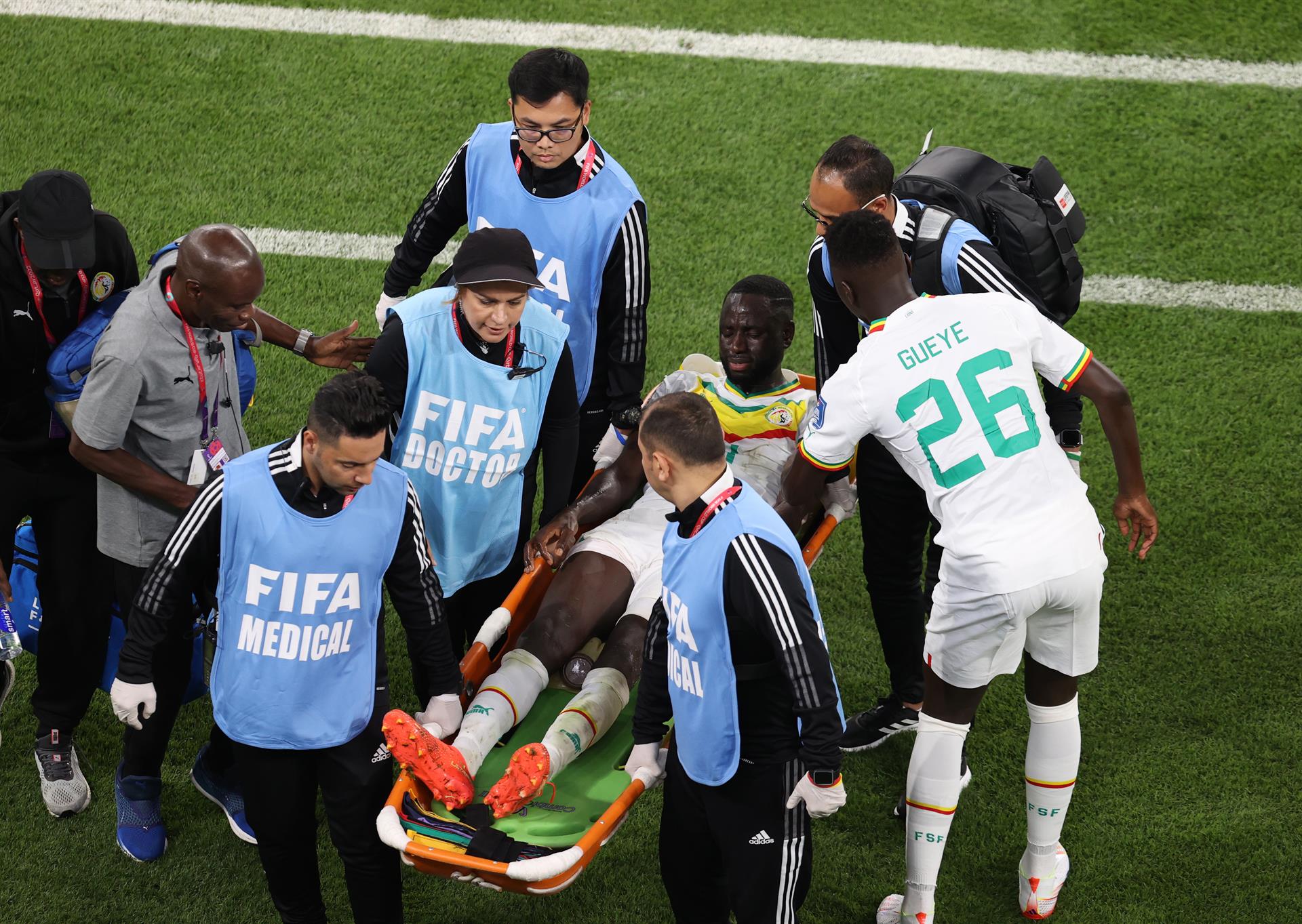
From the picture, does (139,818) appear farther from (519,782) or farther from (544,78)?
(544,78)

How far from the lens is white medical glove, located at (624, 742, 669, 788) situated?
12.8 ft

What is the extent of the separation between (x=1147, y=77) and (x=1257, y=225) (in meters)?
1.53

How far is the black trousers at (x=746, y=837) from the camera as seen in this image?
360 centimetres

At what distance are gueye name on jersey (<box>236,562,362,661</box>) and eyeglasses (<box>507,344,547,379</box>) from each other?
0.94 metres

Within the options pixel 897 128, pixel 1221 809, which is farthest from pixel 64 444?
pixel 897 128

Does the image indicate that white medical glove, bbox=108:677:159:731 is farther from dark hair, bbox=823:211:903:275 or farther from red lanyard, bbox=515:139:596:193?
dark hair, bbox=823:211:903:275

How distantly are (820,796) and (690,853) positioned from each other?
21.2 inches

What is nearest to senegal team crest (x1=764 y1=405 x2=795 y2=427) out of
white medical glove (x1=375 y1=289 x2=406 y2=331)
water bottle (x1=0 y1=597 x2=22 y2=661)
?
white medical glove (x1=375 y1=289 x2=406 y2=331)

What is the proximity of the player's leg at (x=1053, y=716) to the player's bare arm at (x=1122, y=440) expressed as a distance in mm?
234

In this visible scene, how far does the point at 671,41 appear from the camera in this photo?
29.2 feet

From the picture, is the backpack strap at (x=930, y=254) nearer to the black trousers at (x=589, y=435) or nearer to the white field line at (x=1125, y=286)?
the black trousers at (x=589, y=435)

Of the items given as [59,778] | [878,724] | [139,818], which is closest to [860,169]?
[878,724]

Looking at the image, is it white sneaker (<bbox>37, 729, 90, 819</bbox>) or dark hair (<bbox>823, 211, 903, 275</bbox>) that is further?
white sneaker (<bbox>37, 729, 90, 819</bbox>)

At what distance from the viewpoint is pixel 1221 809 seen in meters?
4.86
